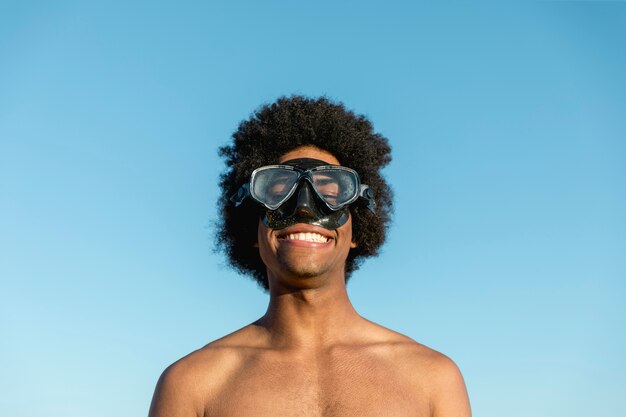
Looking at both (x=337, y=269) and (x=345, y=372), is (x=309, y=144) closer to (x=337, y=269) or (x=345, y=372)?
(x=337, y=269)

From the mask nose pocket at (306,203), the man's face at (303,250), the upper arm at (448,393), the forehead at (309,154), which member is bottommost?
the upper arm at (448,393)

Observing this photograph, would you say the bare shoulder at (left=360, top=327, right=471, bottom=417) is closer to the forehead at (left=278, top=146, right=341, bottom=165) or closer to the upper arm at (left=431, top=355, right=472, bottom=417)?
the upper arm at (left=431, top=355, right=472, bottom=417)

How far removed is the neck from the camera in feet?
17.5

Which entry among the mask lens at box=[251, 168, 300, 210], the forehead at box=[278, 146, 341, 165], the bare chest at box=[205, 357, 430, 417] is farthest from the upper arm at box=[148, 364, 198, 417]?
the forehead at box=[278, 146, 341, 165]

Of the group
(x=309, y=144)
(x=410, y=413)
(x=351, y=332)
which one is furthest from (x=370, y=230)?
(x=410, y=413)

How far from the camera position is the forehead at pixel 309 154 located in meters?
6.04

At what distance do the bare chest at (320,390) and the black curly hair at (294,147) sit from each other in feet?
4.63

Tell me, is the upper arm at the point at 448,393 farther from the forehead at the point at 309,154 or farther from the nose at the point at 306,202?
the forehead at the point at 309,154

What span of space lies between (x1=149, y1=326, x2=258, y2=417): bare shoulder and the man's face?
63 cm

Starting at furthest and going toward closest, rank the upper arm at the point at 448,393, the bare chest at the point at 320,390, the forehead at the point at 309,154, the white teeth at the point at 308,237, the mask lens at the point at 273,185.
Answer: the forehead at the point at 309,154 < the mask lens at the point at 273,185 < the white teeth at the point at 308,237 < the upper arm at the point at 448,393 < the bare chest at the point at 320,390

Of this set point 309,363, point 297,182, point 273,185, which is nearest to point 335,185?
point 297,182

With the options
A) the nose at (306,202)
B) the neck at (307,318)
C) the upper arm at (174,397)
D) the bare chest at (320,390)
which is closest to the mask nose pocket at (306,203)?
the nose at (306,202)

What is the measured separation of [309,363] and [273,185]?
4.17 ft

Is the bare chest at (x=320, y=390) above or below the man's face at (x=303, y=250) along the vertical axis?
below
